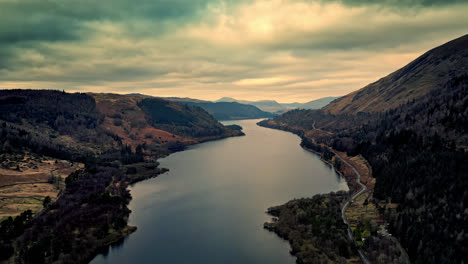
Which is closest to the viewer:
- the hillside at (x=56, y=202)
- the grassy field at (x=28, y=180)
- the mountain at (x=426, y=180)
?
the mountain at (x=426, y=180)

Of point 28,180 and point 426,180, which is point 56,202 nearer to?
point 28,180

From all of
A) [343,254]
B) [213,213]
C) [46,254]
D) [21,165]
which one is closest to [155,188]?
[213,213]

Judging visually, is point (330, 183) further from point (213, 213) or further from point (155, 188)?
point (155, 188)

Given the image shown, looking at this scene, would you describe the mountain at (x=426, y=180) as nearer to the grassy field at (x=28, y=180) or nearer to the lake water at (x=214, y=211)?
the lake water at (x=214, y=211)

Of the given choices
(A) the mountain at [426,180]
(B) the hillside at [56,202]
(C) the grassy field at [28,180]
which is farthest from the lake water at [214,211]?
(C) the grassy field at [28,180]

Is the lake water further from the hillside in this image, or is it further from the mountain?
the mountain

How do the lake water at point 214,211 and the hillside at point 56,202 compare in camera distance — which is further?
the lake water at point 214,211

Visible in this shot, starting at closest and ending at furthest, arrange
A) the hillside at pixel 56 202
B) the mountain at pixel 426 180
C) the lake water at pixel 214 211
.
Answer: the mountain at pixel 426 180, the hillside at pixel 56 202, the lake water at pixel 214 211

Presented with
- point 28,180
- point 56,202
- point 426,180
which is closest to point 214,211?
point 56,202

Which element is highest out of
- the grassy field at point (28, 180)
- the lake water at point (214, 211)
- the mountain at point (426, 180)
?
the mountain at point (426, 180)
